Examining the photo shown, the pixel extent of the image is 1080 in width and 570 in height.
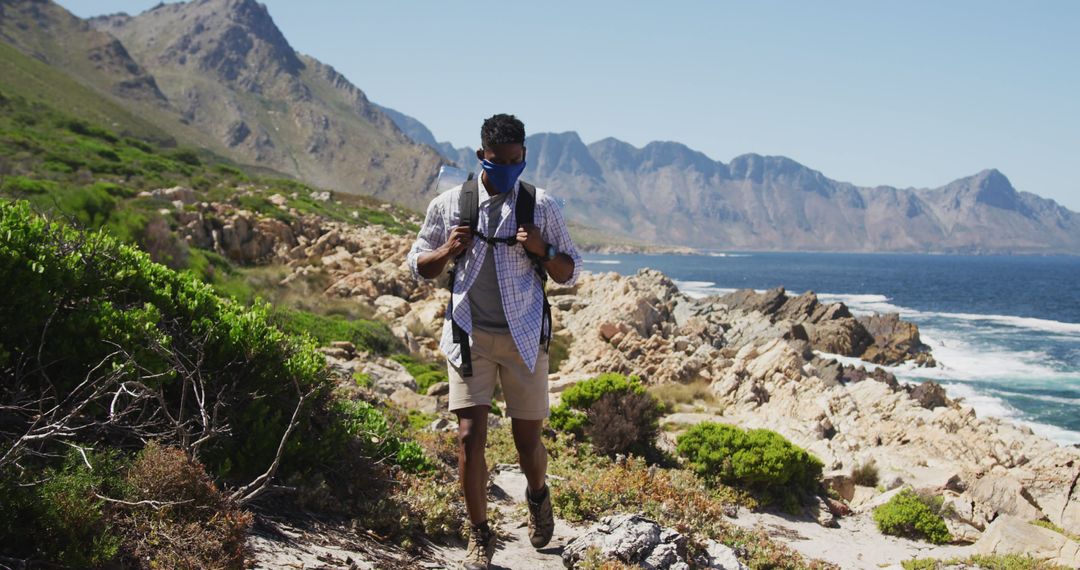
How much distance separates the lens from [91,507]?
331cm

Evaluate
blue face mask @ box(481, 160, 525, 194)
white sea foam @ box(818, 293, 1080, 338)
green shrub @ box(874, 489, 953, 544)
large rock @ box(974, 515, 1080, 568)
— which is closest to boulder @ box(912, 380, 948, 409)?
green shrub @ box(874, 489, 953, 544)

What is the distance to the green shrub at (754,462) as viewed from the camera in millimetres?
8727

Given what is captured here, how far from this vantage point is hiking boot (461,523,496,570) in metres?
4.40

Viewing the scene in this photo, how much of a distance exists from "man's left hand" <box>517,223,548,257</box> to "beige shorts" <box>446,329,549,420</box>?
1.74ft

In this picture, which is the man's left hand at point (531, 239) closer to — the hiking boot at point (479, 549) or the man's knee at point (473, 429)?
the man's knee at point (473, 429)

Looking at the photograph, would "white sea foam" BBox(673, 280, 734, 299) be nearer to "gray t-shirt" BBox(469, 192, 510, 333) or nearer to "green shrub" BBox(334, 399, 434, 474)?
"green shrub" BBox(334, 399, 434, 474)

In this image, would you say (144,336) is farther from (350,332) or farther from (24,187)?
(24,187)

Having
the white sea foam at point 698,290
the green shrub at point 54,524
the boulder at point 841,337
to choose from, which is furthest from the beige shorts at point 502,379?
the white sea foam at point 698,290

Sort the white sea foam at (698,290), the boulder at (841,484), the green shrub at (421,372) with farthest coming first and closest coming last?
the white sea foam at (698,290) → the green shrub at (421,372) → the boulder at (841,484)

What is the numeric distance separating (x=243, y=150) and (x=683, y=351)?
150m

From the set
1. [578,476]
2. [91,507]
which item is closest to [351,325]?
[578,476]

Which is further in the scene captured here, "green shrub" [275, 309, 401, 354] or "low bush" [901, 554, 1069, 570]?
"green shrub" [275, 309, 401, 354]

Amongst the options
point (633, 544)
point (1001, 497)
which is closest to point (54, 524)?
point (633, 544)

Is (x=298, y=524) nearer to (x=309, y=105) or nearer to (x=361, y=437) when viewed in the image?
(x=361, y=437)
